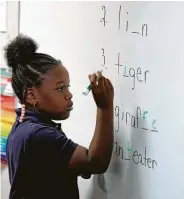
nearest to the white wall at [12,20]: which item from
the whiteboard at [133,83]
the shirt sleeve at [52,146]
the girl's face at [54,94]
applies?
the whiteboard at [133,83]

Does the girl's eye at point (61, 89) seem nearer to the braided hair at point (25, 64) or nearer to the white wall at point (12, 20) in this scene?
the braided hair at point (25, 64)

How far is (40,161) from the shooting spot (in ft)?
3.54

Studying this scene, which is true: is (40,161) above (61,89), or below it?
below

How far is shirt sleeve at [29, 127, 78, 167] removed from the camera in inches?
41.1

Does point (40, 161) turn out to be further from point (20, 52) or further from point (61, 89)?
point (20, 52)

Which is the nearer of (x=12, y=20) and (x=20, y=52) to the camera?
(x=20, y=52)

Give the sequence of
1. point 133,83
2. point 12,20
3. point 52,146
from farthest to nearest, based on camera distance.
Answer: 1. point 12,20
2. point 133,83
3. point 52,146

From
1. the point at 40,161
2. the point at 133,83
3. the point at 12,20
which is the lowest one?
the point at 40,161

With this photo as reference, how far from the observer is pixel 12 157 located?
1.15 m

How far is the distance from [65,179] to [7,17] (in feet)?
2.81

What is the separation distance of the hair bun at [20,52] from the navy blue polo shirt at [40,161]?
0.52ft

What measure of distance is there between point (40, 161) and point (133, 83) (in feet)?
1.11

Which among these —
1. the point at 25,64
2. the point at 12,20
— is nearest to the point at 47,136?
the point at 25,64

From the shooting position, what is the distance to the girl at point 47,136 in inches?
41.4
